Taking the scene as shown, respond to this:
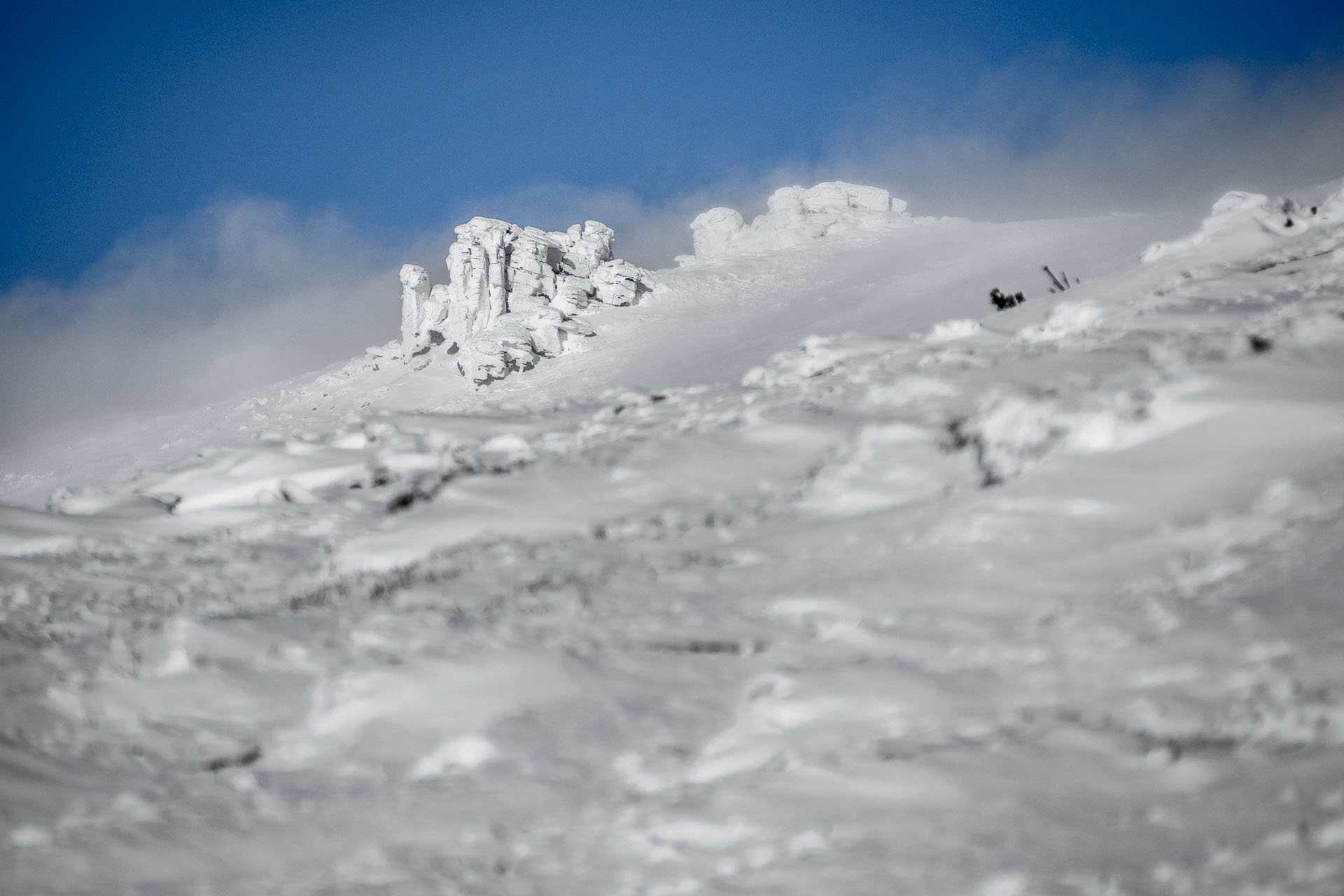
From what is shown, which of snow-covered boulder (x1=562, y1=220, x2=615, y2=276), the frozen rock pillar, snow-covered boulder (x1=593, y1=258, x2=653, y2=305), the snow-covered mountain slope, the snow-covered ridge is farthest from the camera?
the frozen rock pillar

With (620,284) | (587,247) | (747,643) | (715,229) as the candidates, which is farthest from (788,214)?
(747,643)

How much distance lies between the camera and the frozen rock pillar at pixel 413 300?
273ft

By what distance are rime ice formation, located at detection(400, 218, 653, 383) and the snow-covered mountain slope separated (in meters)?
55.4

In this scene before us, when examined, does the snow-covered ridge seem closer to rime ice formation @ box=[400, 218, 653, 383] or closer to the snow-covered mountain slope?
the snow-covered mountain slope

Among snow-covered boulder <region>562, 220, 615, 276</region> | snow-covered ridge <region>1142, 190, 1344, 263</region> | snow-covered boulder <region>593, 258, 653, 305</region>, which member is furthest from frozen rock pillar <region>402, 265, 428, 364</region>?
snow-covered ridge <region>1142, 190, 1344, 263</region>

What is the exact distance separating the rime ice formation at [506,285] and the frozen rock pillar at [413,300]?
75 mm

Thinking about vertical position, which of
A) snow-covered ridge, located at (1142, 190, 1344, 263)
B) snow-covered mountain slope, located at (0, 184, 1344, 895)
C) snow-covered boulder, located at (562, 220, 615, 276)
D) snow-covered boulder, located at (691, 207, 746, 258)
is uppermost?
snow-covered boulder, located at (691, 207, 746, 258)

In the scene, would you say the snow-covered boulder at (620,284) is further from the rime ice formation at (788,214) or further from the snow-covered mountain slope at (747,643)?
the snow-covered mountain slope at (747,643)

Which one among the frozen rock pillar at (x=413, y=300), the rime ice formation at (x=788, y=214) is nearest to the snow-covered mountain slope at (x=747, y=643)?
the frozen rock pillar at (x=413, y=300)

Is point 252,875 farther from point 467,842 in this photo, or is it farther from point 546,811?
point 546,811

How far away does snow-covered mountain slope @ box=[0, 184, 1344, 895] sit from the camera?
2.29 m

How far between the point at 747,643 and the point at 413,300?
87.3m

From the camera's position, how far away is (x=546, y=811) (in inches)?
102

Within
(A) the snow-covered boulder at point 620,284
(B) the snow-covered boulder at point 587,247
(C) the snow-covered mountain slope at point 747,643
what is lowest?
(C) the snow-covered mountain slope at point 747,643
